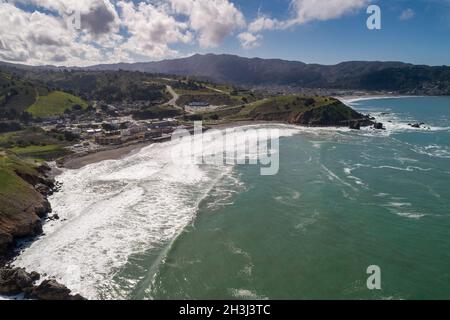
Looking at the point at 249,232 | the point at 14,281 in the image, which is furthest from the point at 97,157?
the point at 14,281

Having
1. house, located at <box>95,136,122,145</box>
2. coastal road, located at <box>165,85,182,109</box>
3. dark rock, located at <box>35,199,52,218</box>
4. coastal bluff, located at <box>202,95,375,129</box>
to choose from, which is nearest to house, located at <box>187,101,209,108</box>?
coastal road, located at <box>165,85,182,109</box>

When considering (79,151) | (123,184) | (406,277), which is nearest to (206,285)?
(406,277)

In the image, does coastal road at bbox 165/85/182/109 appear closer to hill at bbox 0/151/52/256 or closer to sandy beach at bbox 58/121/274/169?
sandy beach at bbox 58/121/274/169

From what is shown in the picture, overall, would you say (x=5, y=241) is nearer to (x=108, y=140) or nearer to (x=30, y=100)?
(x=108, y=140)

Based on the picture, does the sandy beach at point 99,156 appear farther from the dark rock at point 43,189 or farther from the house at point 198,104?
the house at point 198,104

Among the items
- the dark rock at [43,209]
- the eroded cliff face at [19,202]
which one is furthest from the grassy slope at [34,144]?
the dark rock at [43,209]
